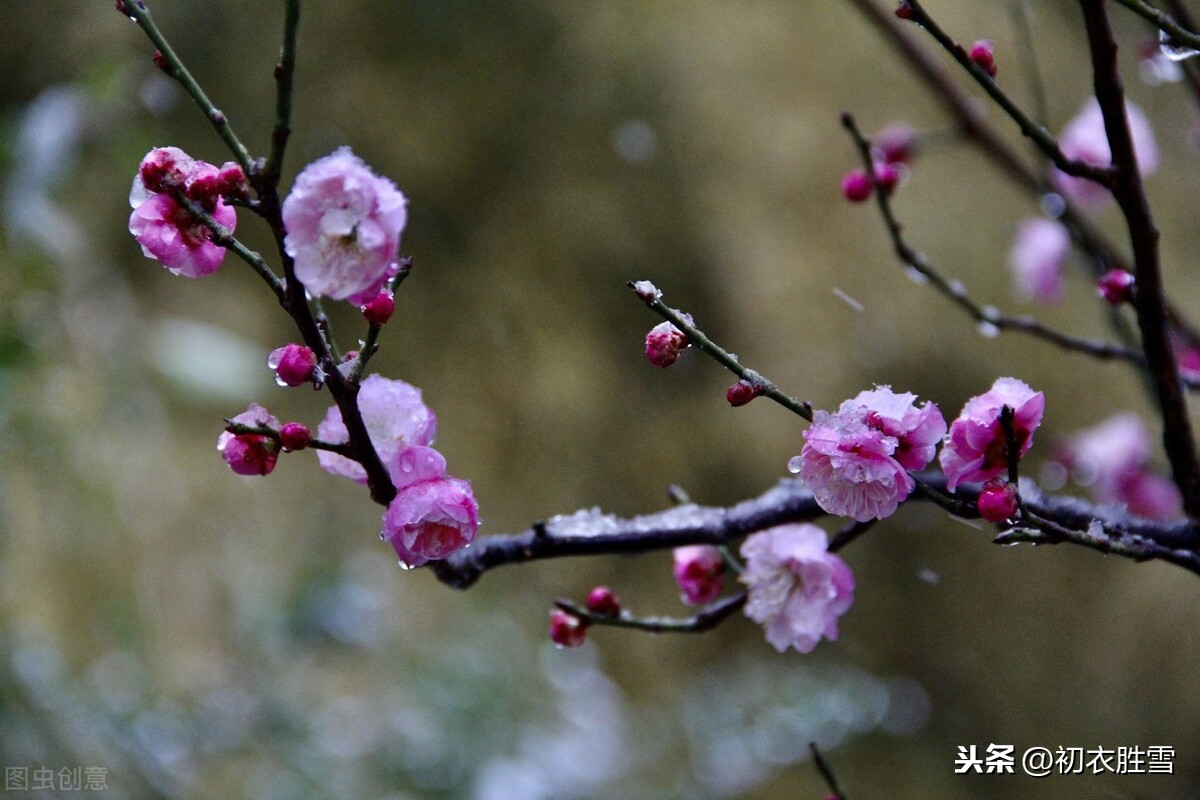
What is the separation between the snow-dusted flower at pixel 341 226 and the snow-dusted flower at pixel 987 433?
24 centimetres

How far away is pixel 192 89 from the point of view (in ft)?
1.11

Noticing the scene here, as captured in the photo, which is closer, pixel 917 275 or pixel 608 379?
pixel 917 275

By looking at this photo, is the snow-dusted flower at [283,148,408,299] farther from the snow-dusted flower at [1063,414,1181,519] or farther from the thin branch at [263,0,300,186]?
the snow-dusted flower at [1063,414,1181,519]

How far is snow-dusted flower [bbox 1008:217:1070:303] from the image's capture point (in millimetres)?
1040

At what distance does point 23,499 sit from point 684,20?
147 centimetres

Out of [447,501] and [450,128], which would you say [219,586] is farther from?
[447,501]

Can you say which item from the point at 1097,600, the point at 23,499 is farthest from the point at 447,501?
the point at 23,499

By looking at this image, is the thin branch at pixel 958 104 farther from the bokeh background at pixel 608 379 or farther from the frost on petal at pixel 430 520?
the bokeh background at pixel 608 379

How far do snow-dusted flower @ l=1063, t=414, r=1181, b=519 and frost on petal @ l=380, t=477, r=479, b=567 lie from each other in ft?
2.61

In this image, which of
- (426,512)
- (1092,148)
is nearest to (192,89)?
(426,512)

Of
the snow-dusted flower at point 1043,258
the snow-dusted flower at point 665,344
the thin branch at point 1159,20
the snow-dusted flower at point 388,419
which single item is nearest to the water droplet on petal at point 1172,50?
the thin branch at point 1159,20

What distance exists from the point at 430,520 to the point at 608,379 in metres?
1.35

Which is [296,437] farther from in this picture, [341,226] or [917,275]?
[917,275]

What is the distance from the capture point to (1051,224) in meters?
1.09
